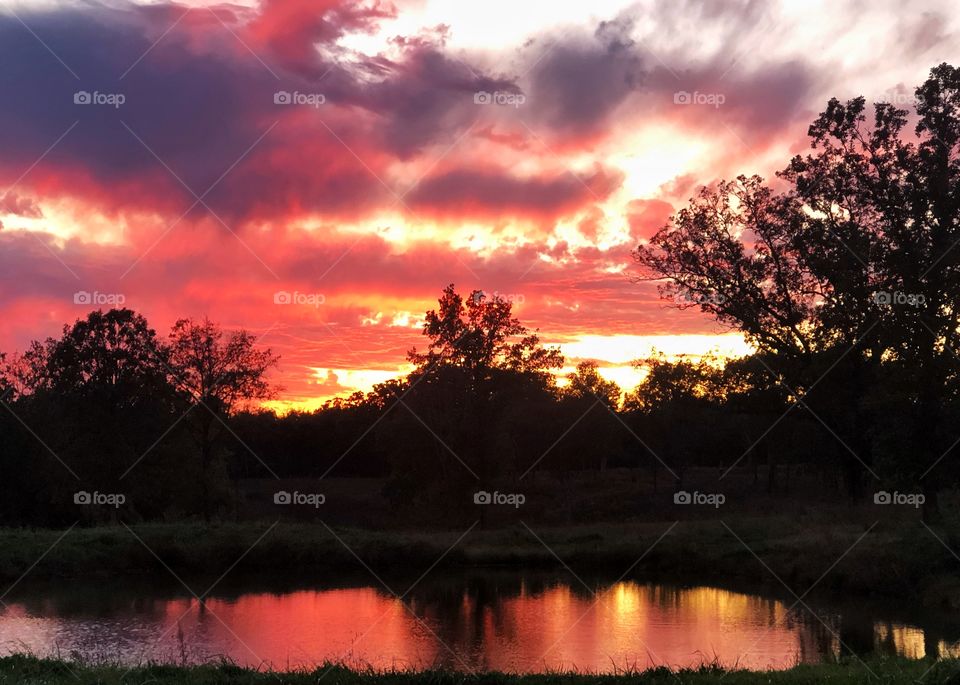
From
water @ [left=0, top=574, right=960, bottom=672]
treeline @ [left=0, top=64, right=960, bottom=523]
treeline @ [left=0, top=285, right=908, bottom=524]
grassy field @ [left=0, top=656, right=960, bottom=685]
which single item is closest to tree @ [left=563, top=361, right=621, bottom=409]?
treeline @ [left=0, top=64, right=960, bottom=523]

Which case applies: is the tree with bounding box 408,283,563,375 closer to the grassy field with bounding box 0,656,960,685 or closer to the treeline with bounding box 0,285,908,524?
→ the treeline with bounding box 0,285,908,524

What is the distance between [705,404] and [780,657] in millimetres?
56026

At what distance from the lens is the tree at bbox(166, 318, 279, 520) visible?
146 feet

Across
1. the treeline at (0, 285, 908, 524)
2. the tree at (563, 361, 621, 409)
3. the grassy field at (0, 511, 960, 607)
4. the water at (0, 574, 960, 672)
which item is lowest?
the water at (0, 574, 960, 672)

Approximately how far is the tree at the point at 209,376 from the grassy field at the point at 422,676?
31211mm

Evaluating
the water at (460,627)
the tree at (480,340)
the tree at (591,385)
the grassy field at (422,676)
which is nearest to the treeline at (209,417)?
the tree at (480,340)

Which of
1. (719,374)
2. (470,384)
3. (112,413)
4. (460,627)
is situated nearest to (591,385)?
(719,374)

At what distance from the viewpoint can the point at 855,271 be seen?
3269cm

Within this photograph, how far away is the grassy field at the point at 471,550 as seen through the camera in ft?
97.5

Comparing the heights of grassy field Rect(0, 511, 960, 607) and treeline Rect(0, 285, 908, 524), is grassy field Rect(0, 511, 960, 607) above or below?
below

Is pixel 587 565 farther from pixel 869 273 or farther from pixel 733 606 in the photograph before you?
pixel 869 273

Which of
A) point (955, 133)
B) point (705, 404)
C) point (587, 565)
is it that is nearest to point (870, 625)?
point (587, 565)

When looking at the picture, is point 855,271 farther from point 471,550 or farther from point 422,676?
point 422,676

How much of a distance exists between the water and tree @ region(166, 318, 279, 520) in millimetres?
15532
